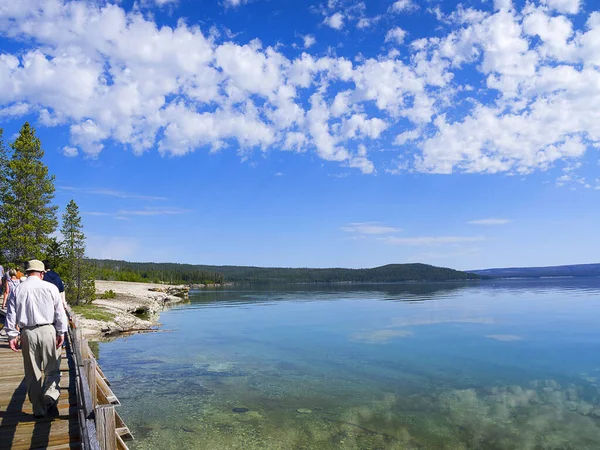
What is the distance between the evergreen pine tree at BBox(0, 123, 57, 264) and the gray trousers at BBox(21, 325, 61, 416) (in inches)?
1608

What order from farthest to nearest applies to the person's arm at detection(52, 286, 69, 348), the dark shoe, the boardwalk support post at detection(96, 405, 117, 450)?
the dark shoe → the person's arm at detection(52, 286, 69, 348) → the boardwalk support post at detection(96, 405, 117, 450)

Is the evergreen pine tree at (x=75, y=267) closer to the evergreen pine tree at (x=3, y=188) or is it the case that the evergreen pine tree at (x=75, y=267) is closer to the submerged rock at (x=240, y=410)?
the evergreen pine tree at (x=3, y=188)

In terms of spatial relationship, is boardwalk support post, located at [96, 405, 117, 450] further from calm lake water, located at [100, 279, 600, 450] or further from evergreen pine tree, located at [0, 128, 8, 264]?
evergreen pine tree, located at [0, 128, 8, 264]

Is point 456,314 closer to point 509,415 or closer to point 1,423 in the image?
point 509,415

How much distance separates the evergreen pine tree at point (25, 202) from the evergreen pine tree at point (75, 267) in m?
4.37

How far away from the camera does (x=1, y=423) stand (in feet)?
30.6

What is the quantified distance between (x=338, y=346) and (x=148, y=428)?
19.2 m

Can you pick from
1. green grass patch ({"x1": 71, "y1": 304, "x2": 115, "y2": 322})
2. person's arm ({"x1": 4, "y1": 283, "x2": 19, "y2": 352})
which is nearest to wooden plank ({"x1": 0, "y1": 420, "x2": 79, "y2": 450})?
person's arm ({"x1": 4, "y1": 283, "x2": 19, "y2": 352})

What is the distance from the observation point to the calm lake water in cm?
1406

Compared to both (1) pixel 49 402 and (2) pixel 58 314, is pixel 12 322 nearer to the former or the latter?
(2) pixel 58 314

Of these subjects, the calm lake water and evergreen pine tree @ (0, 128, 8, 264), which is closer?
the calm lake water

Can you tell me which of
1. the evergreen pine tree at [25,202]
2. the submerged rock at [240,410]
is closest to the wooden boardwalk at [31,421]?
the submerged rock at [240,410]

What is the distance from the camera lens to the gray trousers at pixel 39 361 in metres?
9.21

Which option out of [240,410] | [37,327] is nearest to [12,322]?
[37,327]
